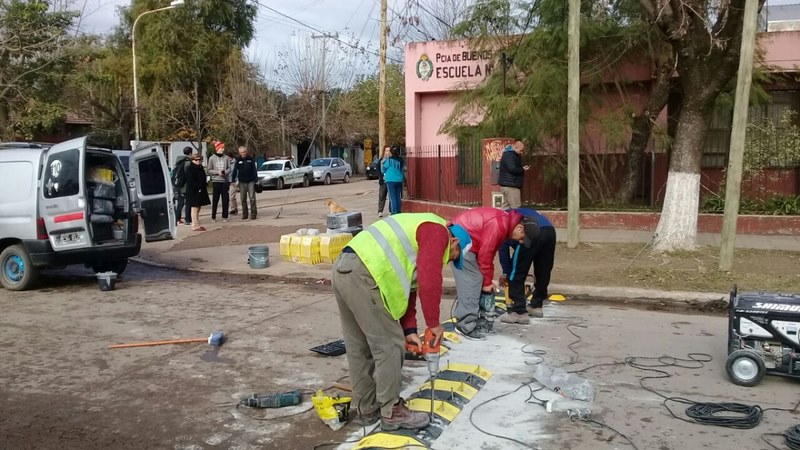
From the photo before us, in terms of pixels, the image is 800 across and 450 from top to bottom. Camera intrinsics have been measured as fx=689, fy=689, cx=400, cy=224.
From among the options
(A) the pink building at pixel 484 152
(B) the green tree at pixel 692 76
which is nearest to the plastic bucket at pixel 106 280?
(A) the pink building at pixel 484 152

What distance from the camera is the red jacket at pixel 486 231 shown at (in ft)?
22.0

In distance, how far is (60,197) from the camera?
385 inches

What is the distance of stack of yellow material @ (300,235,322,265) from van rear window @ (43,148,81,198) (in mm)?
3695

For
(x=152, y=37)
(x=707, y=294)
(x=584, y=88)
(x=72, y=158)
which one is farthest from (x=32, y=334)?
(x=152, y=37)

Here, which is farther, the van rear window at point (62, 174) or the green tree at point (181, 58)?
the green tree at point (181, 58)

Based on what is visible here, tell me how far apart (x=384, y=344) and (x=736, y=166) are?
7.21 metres

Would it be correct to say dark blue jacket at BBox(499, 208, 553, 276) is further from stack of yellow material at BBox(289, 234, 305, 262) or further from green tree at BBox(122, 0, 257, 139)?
green tree at BBox(122, 0, 257, 139)

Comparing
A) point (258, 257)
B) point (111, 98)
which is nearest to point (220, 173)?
point (258, 257)

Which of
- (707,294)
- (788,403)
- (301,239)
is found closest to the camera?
(788,403)

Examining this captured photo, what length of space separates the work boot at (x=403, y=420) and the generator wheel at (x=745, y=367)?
2.69 m

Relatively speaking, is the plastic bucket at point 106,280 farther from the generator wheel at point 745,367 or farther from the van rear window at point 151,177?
the generator wheel at point 745,367

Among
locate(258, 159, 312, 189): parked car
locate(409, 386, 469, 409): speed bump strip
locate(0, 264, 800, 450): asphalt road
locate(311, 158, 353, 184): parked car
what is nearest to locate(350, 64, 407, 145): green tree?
locate(311, 158, 353, 184): parked car

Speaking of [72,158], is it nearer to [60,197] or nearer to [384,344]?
[60,197]

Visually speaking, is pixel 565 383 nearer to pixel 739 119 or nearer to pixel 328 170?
pixel 739 119
